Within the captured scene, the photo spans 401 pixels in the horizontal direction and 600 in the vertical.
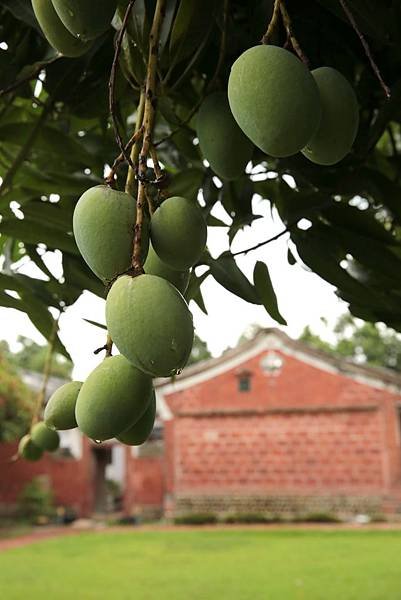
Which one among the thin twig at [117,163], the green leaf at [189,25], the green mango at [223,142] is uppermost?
the green leaf at [189,25]

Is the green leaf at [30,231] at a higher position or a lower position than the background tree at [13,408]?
lower

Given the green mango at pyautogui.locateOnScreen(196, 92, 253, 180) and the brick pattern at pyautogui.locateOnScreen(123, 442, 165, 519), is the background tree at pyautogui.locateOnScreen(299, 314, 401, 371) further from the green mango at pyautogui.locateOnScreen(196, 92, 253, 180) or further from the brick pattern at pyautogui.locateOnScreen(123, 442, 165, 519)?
the green mango at pyautogui.locateOnScreen(196, 92, 253, 180)

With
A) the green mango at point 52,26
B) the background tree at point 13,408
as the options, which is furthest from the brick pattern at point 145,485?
the green mango at point 52,26

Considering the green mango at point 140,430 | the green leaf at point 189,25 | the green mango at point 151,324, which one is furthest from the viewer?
the green leaf at point 189,25

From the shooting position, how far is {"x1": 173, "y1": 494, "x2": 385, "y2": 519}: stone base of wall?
1270 centimetres

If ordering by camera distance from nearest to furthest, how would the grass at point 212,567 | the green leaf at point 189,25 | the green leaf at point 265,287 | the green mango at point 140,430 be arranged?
the green mango at point 140,430
the green leaf at point 189,25
the green leaf at point 265,287
the grass at point 212,567

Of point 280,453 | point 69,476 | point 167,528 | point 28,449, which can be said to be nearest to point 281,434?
point 280,453

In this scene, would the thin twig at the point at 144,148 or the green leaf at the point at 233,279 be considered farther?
the green leaf at the point at 233,279

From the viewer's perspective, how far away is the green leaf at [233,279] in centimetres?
93

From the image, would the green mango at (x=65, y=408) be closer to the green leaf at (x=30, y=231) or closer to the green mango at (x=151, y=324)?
the green mango at (x=151, y=324)

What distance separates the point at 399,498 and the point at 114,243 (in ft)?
43.1

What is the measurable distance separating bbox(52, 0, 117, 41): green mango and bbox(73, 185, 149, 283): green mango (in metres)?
0.11

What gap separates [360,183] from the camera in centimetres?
105

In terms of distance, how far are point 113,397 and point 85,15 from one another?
0.81 feet
